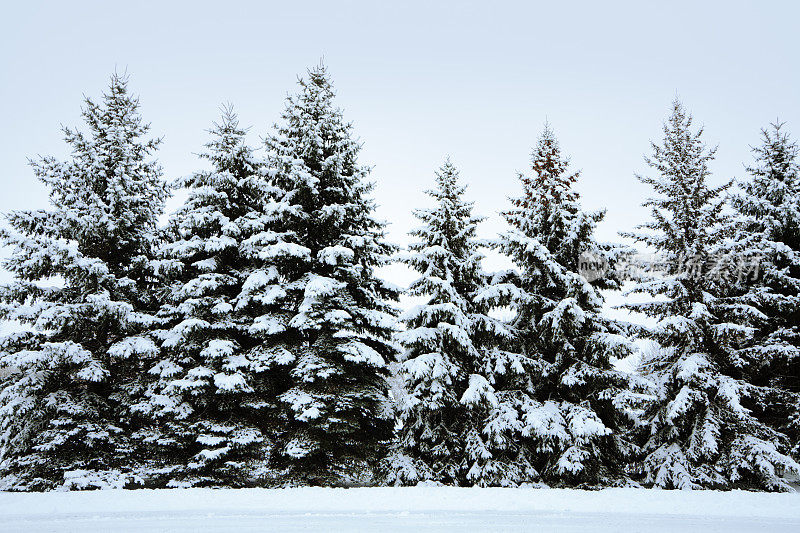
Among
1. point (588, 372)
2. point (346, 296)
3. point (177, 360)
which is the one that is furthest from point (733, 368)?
point (177, 360)

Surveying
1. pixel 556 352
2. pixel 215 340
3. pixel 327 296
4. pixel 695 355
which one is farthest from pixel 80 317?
pixel 695 355

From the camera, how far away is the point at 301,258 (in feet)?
53.3

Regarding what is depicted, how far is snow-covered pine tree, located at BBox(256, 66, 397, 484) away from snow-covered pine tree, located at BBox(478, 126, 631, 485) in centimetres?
392

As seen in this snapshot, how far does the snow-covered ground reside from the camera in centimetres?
923

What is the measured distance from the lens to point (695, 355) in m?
15.6

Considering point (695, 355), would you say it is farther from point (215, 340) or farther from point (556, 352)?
point (215, 340)

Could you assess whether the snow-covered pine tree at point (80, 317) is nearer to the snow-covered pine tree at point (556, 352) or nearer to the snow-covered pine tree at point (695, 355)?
the snow-covered pine tree at point (556, 352)

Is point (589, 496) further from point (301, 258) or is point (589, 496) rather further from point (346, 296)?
point (301, 258)

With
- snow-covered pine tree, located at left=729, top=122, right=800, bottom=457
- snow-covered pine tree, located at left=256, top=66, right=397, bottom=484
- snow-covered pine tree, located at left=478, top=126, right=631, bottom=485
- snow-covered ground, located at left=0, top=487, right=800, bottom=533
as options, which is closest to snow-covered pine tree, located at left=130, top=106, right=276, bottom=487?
snow-covered pine tree, located at left=256, top=66, right=397, bottom=484

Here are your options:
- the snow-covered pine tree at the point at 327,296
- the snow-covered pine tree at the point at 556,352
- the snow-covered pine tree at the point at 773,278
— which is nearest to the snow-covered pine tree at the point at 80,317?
the snow-covered pine tree at the point at 327,296

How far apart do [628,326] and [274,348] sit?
36.4ft

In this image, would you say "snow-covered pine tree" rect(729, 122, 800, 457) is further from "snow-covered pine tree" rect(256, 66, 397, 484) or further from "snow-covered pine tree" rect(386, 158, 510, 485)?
"snow-covered pine tree" rect(256, 66, 397, 484)

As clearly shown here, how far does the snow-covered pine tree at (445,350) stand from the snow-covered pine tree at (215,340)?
4337mm

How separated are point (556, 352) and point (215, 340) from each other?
10538 mm
